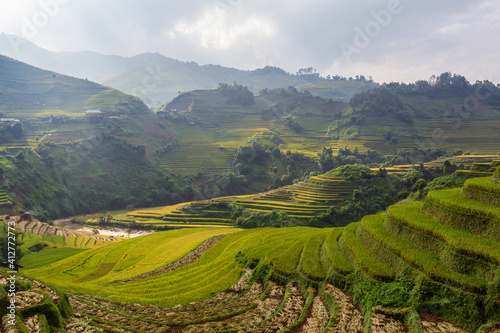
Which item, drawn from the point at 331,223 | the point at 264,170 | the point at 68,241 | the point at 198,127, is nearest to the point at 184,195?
the point at 264,170

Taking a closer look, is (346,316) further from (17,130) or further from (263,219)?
(17,130)

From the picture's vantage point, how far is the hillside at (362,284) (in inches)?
374

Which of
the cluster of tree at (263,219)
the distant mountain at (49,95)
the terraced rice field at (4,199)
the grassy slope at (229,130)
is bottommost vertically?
the cluster of tree at (263,219)

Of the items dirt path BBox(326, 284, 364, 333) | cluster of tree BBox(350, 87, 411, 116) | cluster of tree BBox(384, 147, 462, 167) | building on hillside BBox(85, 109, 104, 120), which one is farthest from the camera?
cluster of tree BBox(350, 87, 411, 116)

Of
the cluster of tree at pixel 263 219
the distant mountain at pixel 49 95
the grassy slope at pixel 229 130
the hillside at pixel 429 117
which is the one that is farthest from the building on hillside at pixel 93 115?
the hillside at pixel 429 117

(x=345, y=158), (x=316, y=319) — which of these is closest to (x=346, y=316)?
(x=316, y=319)

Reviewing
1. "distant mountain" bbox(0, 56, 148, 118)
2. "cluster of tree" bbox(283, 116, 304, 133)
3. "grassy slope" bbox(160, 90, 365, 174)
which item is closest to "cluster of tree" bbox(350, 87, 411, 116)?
"grassy slope" bbox(160, 90, 365, 174)

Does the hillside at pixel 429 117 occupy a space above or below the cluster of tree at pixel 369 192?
above

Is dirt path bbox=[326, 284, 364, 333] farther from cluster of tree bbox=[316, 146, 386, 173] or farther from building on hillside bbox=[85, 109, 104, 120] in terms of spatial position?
building on hillside bbox=[85, 109, 104, 120]

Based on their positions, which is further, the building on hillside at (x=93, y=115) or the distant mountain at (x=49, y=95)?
the distant mountain at (x=49, y=95)

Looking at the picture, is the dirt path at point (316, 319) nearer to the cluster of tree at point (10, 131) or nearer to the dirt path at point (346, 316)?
the dirt path at point (346, 316)

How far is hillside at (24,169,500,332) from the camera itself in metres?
9.51

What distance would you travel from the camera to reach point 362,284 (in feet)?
38.6

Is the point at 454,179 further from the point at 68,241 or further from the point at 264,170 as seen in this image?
the point at 264,170
